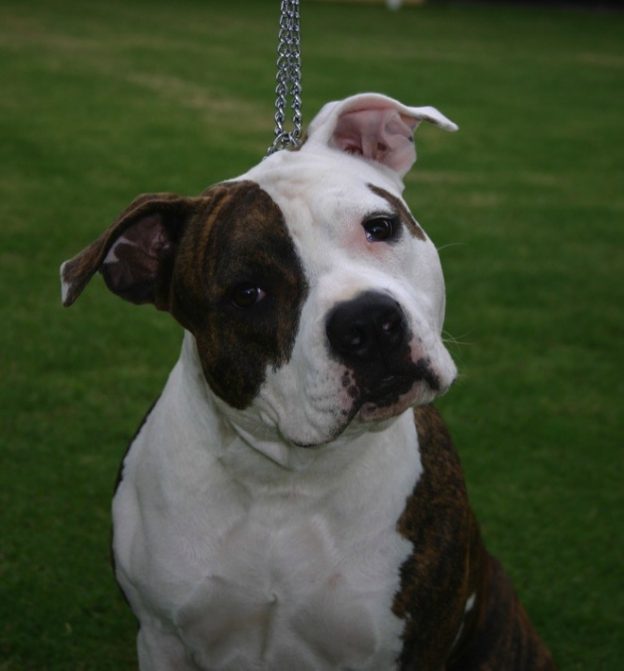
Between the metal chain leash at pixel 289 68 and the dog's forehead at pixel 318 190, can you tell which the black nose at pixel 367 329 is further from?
the metal chain leash at pixel 289 68

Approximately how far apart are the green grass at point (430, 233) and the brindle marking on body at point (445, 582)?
0.34 meters

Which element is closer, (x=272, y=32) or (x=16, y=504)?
(x=16, y=504)

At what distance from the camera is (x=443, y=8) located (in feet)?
74.2

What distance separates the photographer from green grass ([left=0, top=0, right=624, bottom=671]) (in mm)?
4402

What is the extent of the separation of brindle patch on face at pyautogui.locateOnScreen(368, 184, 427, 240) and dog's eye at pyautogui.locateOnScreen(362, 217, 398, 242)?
0.05 m

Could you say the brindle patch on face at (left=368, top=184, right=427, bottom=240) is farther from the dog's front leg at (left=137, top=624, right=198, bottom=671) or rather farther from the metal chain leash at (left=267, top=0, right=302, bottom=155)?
the dog's front leg at (left=137, top=624, right=198, bottom=671)

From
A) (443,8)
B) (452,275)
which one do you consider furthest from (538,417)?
(443,8)

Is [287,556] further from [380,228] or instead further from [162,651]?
[380,228]

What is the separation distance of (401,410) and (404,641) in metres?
0.59

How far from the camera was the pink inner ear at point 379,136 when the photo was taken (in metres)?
3.20

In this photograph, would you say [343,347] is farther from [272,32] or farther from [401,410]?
[272,32]

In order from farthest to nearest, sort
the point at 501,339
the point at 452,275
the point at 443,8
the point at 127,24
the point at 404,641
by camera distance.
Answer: the point at 443,8 < the point at 127,24 < the point at 452,275 < the point at 501,339 < the point at 404,641

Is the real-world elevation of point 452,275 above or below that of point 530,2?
above

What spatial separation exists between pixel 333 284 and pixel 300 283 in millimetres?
90
